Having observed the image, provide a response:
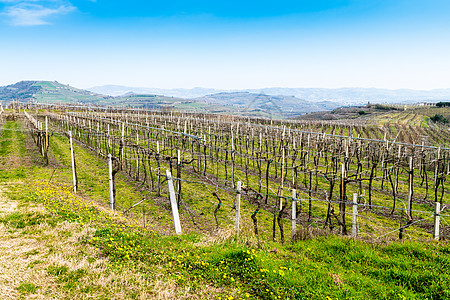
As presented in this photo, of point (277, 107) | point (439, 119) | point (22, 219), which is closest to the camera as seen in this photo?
point (22, 219)

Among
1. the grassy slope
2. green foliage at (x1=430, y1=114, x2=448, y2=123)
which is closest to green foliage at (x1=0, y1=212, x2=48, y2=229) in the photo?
the grassy slope

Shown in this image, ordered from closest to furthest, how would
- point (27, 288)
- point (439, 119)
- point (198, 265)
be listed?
point (27, 288)
point (198, 265)
point (439, 119)

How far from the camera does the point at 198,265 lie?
4.94 metres

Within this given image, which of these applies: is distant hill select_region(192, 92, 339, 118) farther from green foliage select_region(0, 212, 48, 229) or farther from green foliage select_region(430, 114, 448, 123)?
green foliage select_region(430, 114, 448, 123)

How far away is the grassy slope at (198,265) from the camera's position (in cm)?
418

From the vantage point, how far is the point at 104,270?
4668 millimetres

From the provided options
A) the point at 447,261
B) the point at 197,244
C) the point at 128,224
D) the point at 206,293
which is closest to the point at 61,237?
the point at 128,224

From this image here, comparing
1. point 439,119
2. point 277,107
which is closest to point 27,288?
point 277,107

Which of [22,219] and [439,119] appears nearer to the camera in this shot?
[22,219]

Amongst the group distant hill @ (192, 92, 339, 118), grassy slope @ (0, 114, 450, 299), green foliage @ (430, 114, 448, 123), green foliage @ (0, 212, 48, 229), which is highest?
distant hill @ (192, 92, 339, 118)

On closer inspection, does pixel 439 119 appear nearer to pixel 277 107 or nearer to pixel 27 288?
pixel 277 107

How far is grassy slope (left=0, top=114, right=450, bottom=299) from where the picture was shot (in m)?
4.18

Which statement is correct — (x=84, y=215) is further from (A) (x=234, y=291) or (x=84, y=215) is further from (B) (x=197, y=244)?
(A) (x=234, y=291)

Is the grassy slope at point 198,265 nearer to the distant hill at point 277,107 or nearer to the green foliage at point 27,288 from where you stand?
the green foliage at point 27,288
